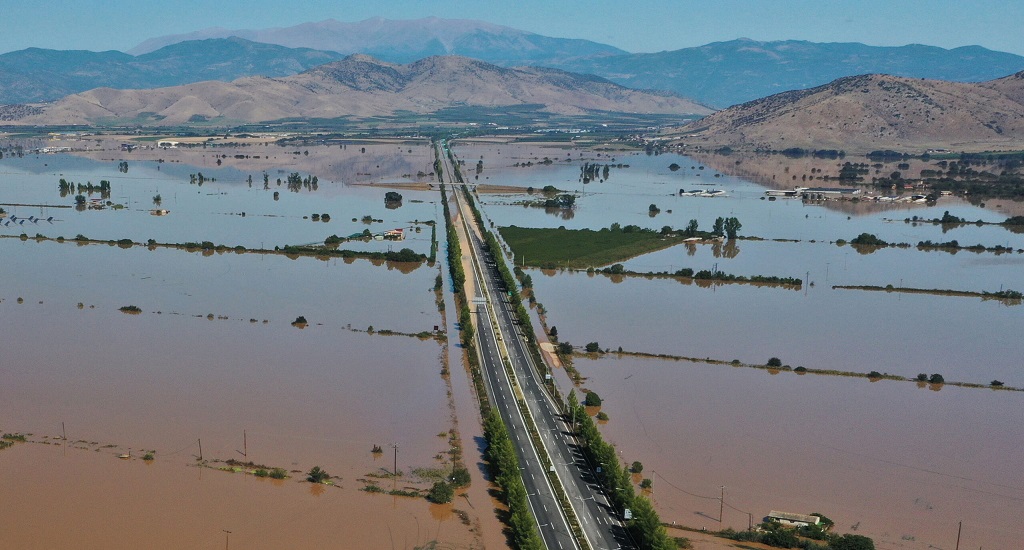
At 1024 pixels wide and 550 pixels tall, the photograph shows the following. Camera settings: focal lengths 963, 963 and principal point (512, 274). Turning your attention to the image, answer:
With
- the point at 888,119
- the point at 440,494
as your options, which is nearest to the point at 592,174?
the point at 888,119

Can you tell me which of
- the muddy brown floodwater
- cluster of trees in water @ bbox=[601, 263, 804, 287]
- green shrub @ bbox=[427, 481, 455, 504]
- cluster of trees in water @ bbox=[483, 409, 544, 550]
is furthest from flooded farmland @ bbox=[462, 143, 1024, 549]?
green shrub @ bbox=[427, 481, 455, 504]

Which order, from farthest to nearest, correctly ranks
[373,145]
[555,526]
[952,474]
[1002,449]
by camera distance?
[373,145], [1002,449], [952,474], [555,526]

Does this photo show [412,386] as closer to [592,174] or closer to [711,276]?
[711,276]

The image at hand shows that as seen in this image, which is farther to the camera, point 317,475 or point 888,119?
point 888,119

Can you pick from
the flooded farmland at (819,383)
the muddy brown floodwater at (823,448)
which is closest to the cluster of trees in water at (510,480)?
the muddy brown floodwater at (823,448)

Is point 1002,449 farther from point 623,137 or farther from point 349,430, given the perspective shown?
point 623,137

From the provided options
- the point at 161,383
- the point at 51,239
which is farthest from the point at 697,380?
the point at 51,239

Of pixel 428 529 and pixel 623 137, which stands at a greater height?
pixel 623 137
